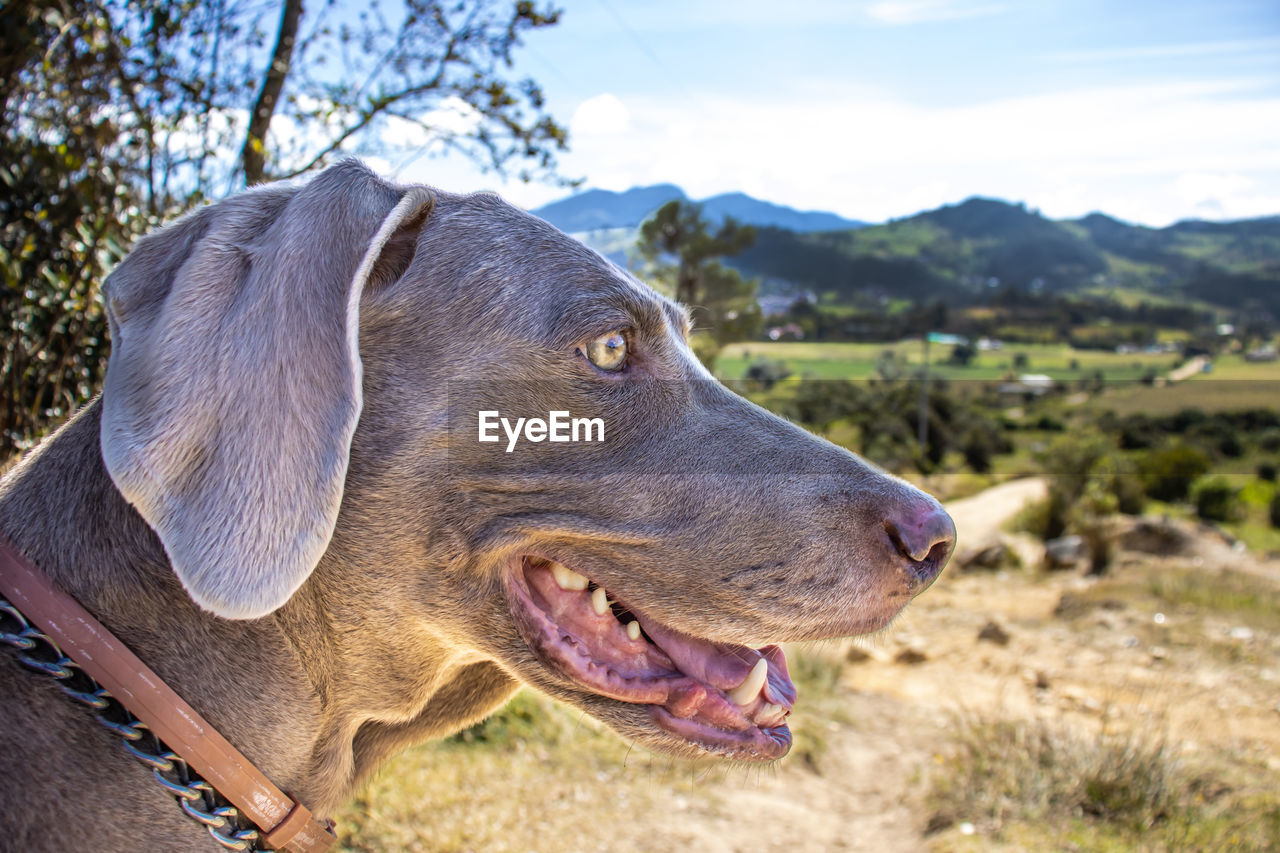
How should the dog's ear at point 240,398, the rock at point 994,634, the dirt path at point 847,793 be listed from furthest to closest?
1. the rock at point 994,634
2. the dirt path at point 847,793
3. the dog's ear at point 240,398

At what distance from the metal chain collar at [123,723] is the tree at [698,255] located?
26.3 ft

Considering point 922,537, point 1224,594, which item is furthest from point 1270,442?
point 922,537

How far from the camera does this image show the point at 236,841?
1.67 meters

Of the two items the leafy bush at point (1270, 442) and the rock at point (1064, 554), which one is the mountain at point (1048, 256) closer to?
the leafy bush at point (1270, 442)

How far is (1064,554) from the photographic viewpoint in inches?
716

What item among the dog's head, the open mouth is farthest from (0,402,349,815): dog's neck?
the open mouth

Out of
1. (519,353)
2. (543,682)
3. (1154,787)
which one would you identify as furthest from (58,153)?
(1154,787)

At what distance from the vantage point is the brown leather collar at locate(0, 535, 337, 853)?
1546mm

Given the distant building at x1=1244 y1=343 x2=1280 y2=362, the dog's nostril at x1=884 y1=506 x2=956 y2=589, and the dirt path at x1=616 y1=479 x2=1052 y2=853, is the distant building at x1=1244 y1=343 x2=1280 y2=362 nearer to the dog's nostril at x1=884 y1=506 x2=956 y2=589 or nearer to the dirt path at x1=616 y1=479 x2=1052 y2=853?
the dirt path at x1=616 y1=479 x2=1052 y2=853

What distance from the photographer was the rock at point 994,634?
1204 cm

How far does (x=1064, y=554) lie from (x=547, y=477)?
1862 cm

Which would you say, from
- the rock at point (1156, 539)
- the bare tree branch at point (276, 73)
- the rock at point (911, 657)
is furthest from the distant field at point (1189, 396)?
the bare tree branch at point (276, 73)

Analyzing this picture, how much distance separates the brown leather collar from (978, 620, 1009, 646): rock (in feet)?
39.0

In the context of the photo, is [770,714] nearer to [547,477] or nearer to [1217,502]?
[547,477]
